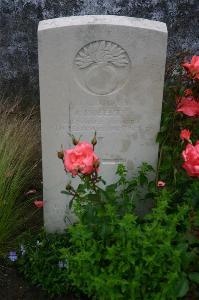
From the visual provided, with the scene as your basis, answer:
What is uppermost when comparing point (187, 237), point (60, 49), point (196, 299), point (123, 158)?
point (60, 49)

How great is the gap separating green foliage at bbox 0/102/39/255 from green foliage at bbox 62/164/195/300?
30.2 inches

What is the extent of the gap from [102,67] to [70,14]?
2435mm

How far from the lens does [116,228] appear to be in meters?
2.10

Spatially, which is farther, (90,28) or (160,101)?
(160,101)

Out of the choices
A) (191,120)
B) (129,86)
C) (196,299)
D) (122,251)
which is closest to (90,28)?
(129,86)

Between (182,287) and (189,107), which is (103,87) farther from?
(182,287)

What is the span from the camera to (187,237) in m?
2.05

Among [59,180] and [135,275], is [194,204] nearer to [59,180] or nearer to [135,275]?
[135,275]

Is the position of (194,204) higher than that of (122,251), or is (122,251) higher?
(194,204)

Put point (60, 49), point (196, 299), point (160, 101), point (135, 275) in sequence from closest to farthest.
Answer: point (135, 275) → point (196, 299) → point (60, 49) → point (160, 101)

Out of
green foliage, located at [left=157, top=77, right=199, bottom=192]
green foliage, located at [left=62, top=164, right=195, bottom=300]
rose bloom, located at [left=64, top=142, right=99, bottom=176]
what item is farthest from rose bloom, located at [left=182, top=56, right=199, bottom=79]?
rose bloom, located at [left=64, top=142, right=99, bottom=176]

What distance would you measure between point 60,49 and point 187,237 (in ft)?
3.65

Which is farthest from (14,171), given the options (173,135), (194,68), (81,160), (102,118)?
(194,68)

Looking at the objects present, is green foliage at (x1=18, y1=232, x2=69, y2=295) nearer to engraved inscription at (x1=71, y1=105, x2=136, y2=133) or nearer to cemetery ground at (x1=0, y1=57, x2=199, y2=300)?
cemetery ground at (x1=0, y1=57, x2=199, y2=300)
